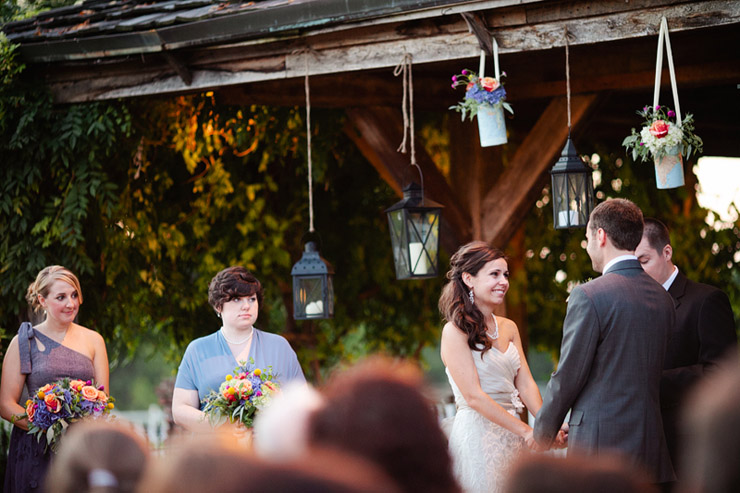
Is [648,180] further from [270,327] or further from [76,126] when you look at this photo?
[76,126]

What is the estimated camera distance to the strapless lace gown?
149 inches

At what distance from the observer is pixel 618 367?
3088mm

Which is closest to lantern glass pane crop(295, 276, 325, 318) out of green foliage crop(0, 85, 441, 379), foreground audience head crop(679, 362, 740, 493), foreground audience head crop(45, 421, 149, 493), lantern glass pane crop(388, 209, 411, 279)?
green foliage crop(0, 85, 441, 379)

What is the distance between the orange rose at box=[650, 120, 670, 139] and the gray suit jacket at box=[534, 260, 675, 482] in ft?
2.85

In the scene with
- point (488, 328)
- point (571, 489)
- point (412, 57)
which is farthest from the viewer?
point (412, 57)

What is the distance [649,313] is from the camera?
3.10 metres

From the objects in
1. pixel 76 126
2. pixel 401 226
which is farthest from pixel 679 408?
pixel 76 126

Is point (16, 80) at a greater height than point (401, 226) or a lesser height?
greater

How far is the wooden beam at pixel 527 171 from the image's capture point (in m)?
5.07

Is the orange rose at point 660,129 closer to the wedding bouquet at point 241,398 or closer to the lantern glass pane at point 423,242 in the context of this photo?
the lantern glass pane at point 423,242

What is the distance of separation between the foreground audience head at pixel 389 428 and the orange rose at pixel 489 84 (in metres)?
2.89

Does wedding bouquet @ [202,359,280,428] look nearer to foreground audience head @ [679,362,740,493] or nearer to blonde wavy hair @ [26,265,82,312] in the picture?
blonde wavy hair @ [26,265,82,312]

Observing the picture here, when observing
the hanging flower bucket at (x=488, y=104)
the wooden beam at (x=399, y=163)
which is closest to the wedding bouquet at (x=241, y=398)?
the hanging flower bucket at (x=488, y=104)

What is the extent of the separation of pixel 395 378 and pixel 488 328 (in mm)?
2739
